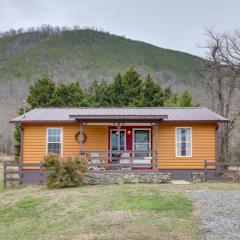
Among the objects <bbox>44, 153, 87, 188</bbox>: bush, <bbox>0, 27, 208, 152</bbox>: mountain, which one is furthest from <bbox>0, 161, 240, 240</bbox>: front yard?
<bbox>0, 27, 208, 152</bbox>: mountain

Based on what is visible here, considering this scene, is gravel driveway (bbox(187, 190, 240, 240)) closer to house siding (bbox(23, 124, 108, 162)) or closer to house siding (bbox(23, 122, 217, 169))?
house siding (bbox(23, 122, 217, 169))

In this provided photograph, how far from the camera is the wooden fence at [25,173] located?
1878 centimetres

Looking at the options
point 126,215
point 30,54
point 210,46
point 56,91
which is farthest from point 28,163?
point 30,54

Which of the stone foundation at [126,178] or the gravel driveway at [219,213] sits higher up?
the stone foundation at [126,178]

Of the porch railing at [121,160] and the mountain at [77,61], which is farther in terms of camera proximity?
the mountain at [77,61]

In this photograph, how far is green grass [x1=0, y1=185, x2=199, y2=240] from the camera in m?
9.66

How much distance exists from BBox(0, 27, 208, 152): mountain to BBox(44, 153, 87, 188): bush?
149ft

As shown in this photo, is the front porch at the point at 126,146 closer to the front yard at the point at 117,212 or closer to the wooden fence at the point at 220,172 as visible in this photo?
the wooden fence at the point at 220,172

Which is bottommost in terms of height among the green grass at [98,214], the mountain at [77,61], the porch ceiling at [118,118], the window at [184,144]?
the green grass at [98,214]

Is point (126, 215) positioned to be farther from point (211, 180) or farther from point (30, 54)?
point (30, 54)

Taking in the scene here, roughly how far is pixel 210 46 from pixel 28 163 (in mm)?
17027

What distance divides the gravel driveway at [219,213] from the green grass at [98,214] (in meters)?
0.33

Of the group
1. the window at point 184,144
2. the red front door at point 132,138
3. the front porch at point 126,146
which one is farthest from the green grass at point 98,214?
the red front door at point 132,138

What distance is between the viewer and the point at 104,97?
4231 centimetres
